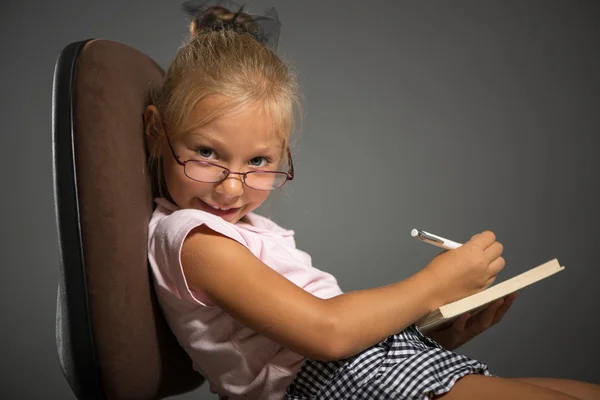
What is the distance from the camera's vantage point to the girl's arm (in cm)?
103

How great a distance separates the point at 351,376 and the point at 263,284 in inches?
8.8

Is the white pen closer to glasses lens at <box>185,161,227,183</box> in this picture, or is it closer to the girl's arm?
the girl's arm

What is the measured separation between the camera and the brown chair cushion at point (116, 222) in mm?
973

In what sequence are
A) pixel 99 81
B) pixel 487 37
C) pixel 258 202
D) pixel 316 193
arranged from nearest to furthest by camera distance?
pixel 99 81 → pixel 258 202 → pixel 316 193 → pixel 487 37

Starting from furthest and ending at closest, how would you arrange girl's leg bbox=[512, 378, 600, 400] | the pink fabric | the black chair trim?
girl's leg bbox=[512, 378, 600, 400] < the pink fabric < the black chair trim

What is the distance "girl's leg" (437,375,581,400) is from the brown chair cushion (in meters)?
0.49

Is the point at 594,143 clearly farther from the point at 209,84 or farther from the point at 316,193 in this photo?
the point at 209,84

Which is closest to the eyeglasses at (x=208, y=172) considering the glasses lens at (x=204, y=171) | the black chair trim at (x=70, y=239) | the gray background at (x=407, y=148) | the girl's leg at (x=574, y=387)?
the glasses lens at (x=204, y=171)

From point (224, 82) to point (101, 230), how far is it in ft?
1.16

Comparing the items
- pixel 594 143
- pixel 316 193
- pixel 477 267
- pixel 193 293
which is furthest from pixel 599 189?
pixel 193 293

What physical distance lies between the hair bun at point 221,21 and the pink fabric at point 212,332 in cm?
41

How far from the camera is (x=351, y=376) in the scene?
1.10 metres

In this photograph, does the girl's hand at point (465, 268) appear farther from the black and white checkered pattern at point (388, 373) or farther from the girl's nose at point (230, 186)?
the girl's nose at point (230, 186)

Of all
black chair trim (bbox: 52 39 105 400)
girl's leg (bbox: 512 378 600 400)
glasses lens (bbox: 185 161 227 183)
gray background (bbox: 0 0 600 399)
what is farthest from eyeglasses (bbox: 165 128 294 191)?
gray background (bbox: 0 0 600 399)
